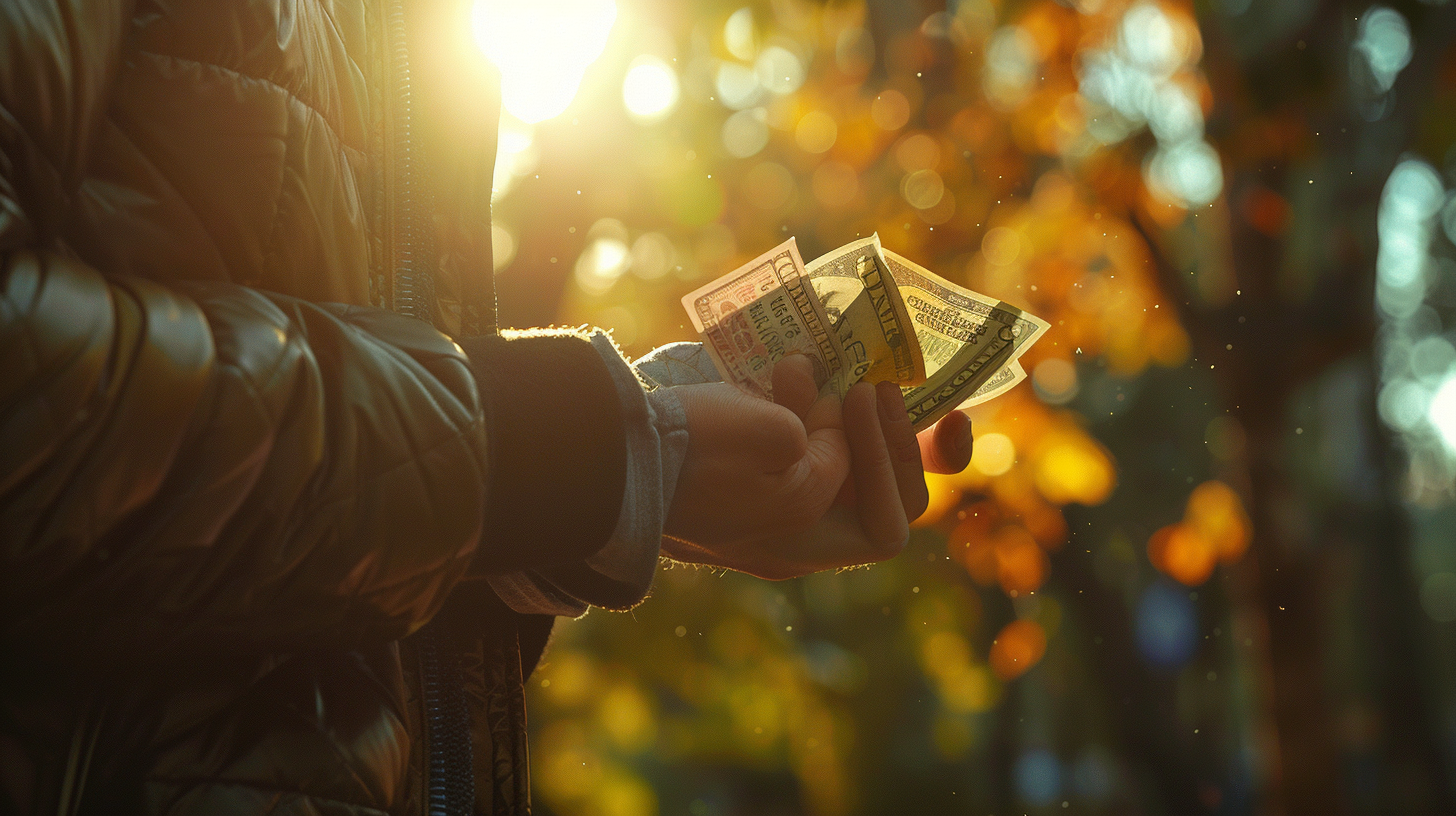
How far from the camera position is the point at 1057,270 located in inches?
257

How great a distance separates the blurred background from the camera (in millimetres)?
4742

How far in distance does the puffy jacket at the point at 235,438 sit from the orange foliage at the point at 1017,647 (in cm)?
849

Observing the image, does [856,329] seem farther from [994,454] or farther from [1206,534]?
[1206,534]

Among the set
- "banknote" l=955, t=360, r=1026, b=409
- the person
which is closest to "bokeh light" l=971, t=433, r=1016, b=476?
"banknote" l=955, t=360, r=1026, b=409

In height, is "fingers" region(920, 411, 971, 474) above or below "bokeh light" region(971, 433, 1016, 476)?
above

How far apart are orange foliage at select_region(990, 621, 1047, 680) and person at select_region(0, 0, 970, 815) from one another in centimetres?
834

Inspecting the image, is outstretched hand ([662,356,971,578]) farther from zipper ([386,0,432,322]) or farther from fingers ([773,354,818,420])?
zipper ([386,0,432,322])

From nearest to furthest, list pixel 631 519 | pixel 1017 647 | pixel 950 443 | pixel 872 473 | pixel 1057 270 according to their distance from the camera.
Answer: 1. pixel 631 519
2. pixel 872 473
3. pixel 950 443
4. pixel 1057 270
5. pixel 1017 647

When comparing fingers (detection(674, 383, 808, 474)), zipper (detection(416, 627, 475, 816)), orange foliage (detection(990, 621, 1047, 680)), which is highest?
fingers (detection(674, 383, 808, 474))

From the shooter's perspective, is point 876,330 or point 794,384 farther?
point 876,330

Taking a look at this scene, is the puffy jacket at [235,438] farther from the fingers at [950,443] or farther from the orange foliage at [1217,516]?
the orange foliage at [1217,516]

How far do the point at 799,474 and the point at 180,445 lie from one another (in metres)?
0.87

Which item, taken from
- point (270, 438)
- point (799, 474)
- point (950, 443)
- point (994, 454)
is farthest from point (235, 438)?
point (994, 454)

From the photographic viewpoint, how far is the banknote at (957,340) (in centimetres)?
177
